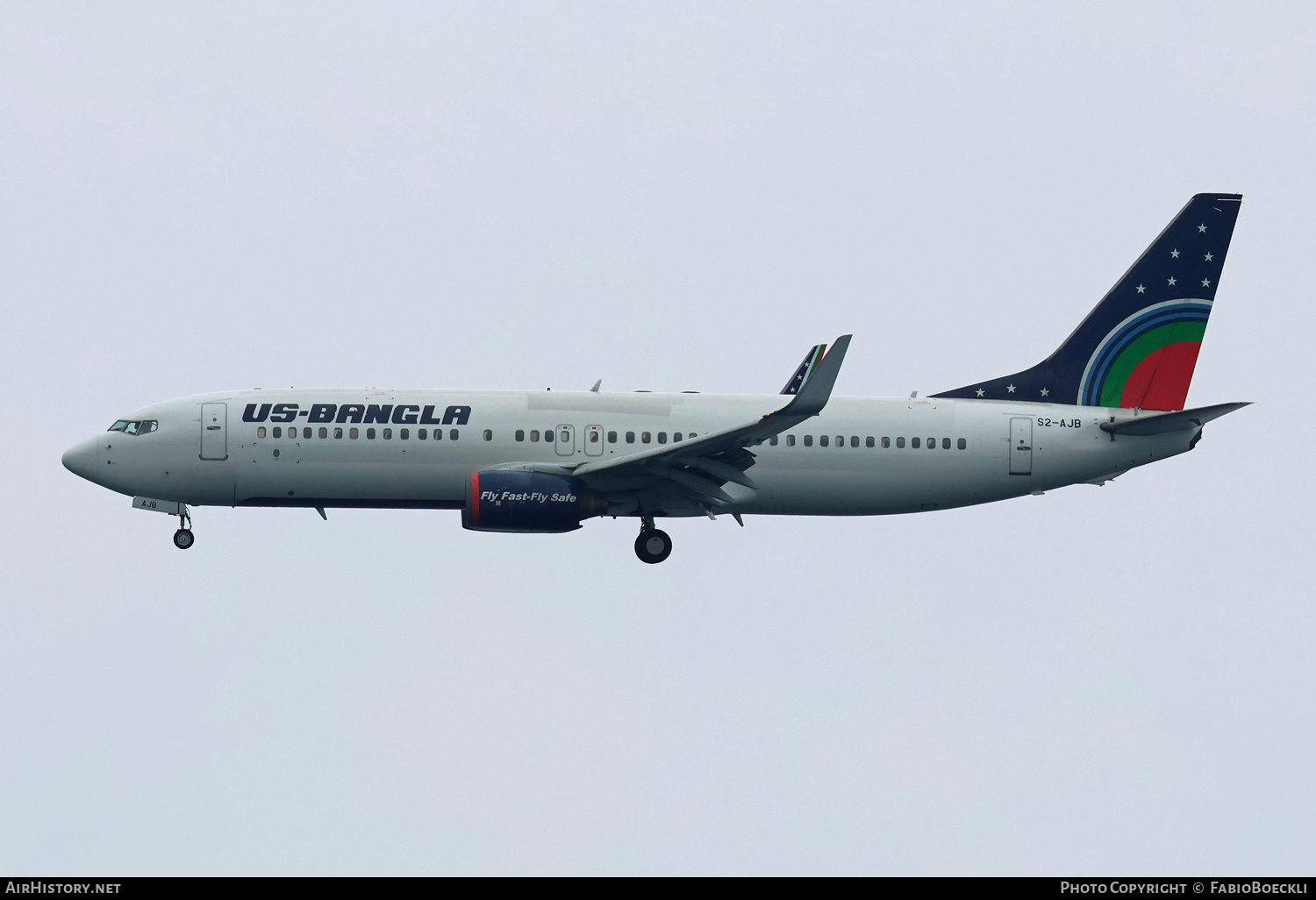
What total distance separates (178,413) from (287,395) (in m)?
2.58

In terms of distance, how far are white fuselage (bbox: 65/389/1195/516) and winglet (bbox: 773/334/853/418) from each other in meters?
4.47

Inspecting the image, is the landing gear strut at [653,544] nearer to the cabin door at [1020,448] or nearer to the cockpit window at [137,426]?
the cabin door at [1020,448]

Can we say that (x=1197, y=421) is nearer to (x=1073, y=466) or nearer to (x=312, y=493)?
(x=1073, y=466)

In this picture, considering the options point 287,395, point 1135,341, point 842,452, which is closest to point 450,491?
point 287,395

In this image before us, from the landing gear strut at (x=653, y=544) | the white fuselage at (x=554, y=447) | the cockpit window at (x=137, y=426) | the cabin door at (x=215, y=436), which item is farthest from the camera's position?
the landing gear strut at (x=653, y=544)

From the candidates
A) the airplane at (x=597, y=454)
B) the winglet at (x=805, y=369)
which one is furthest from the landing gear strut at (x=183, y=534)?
the winglet at (x=805, y=369)

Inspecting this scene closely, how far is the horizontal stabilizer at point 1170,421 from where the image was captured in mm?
35000

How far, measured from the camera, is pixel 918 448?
36.5 meters

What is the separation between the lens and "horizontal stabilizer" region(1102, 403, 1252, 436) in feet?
115

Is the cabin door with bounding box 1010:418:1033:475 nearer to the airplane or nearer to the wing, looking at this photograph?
the airplane

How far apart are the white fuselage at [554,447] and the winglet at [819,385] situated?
447cm

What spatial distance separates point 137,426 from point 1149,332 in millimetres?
24833

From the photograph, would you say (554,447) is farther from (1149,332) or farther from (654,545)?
(1149,332)

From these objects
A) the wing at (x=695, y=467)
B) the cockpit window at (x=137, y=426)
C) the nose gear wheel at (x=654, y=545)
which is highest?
the cockpit window at (x=137, y=426)
